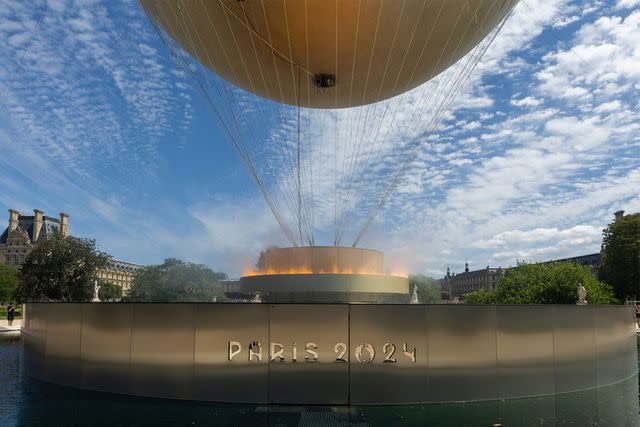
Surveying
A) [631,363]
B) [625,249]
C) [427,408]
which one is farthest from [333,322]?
[625,249]

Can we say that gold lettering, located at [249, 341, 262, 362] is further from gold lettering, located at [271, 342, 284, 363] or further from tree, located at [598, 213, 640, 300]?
tree, located at [598, 213, 640, 300]

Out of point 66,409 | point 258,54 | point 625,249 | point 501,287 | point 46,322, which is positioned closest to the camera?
point 66,409

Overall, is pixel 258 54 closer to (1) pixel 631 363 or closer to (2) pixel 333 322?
(2) pixel 333 322

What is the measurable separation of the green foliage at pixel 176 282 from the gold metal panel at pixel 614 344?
6166 cm

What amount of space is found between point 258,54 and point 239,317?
30.9ft

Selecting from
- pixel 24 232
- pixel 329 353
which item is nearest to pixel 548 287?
pixel 329 353

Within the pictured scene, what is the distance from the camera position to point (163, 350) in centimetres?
1043

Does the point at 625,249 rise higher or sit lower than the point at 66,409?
higher

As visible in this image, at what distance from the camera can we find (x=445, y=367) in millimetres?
10195

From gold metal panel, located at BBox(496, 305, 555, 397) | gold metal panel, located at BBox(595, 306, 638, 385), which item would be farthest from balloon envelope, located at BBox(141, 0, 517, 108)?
gold metal panel, located at BBox(595, 306, 638, 385)

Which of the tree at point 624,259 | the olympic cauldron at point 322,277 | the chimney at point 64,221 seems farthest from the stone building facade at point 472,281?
the olympic cauldron at point 322,277

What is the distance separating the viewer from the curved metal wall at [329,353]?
9938 mm

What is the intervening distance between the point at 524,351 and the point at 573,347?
1579 mm

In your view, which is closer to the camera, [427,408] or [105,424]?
[105,424]
